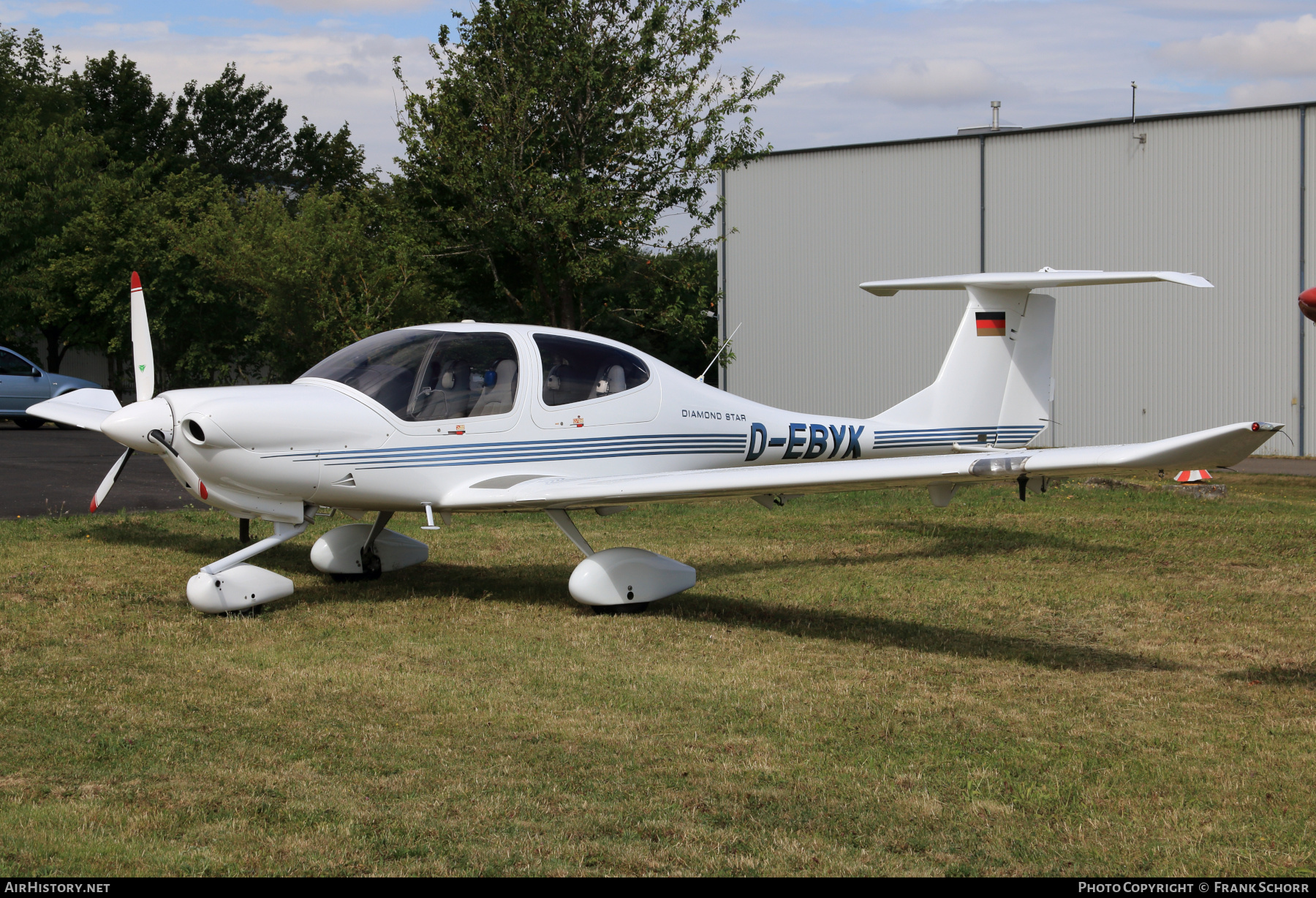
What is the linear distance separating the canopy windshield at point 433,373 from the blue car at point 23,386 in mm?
18775

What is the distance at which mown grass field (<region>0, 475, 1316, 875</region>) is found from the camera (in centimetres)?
378

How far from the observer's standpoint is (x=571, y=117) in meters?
18.0

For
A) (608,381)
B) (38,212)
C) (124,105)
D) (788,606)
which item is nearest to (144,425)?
(608,381)

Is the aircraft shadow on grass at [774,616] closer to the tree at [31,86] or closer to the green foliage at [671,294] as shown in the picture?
the green foliage at [671,294]

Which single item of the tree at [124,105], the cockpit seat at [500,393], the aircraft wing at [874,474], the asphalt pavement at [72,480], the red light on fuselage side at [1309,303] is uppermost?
the tree at [124,105]

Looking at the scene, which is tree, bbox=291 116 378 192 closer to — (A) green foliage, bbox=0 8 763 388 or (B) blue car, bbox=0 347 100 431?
(A) green foliage, bbox=0 8 763 388

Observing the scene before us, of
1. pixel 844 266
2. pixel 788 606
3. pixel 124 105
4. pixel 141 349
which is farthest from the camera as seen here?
pixel 124 105

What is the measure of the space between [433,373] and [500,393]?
0.47m

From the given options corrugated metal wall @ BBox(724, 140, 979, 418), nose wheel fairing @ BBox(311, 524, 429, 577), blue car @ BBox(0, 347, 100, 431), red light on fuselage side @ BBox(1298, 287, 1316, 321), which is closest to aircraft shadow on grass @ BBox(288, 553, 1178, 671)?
nose wheel fairing @ BBox(311, 524, 429, 577)

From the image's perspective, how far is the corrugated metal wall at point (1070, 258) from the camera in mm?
22906

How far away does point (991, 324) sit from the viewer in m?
10.2

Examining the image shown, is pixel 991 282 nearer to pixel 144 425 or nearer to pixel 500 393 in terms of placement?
pixel 500 393

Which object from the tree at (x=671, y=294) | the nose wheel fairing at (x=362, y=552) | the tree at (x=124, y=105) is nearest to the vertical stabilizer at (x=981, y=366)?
the nose wheel fairing at (x=362, y=552)

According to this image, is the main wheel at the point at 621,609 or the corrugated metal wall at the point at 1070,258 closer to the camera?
the main wheel at the point at 621,609
